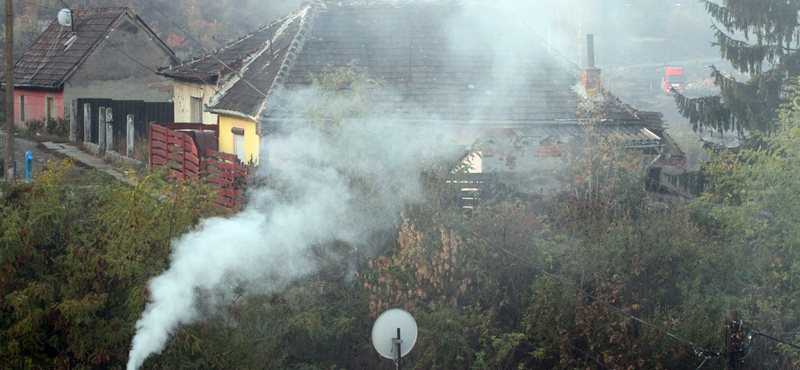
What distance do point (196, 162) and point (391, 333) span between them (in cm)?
822

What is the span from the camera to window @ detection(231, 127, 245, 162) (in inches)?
540

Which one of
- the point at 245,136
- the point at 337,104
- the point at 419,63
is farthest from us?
the point at 419,63

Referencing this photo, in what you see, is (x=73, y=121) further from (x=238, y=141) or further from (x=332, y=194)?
(x=332, y=194)

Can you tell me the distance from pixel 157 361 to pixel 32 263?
150cm

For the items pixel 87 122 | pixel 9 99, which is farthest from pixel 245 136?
pixel 87 122

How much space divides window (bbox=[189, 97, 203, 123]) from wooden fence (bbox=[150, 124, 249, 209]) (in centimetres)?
252

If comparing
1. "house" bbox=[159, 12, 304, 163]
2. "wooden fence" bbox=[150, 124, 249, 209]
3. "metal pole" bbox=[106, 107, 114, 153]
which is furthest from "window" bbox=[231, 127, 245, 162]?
"metal pole" bbox=[106, 107, 114, 153]

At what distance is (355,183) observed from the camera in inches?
356

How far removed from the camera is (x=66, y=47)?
2547 cm

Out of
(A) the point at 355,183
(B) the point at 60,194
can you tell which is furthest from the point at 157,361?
(A) the point at 355,183

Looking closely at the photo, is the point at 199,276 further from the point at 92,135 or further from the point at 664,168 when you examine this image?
the point at 92,135

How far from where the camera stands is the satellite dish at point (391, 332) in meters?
6.29

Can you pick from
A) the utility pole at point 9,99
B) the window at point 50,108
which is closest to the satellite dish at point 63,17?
the window at point 50,108

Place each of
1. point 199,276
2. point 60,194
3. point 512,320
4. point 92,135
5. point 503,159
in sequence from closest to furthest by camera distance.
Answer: point 199,276, point 60,194, point 512,320, point 503,159, point 92,135
